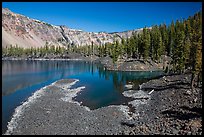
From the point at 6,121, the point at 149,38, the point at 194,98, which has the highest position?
the point at 149,38

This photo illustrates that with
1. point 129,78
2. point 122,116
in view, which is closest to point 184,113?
point 122,116

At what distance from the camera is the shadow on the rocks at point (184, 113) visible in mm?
32281

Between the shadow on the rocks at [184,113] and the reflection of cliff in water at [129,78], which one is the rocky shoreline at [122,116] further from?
the reflection of cliff in water at [129,78]

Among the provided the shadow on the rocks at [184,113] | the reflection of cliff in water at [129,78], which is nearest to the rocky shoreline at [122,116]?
the shadow on the rocks at [184,113]

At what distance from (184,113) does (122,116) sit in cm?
904

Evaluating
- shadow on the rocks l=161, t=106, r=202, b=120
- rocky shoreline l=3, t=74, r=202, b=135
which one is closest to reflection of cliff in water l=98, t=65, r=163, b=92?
rocky shoreline l=3, t=74, r=202, b=135

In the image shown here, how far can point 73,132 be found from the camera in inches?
1212

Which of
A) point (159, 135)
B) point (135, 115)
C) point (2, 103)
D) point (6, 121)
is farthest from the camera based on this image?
point (2, 103)

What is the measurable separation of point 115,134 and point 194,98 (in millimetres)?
18595

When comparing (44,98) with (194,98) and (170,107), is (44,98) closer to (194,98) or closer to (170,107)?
(170,107)

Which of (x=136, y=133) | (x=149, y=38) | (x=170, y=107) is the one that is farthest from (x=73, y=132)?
(x=149, y=38)

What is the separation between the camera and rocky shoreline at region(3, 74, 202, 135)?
2948 centimetres

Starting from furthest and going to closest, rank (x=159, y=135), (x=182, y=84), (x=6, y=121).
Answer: (x=182, y=84), (x=6, y=121), (x=159, y=135)

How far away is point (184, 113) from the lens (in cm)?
3425
